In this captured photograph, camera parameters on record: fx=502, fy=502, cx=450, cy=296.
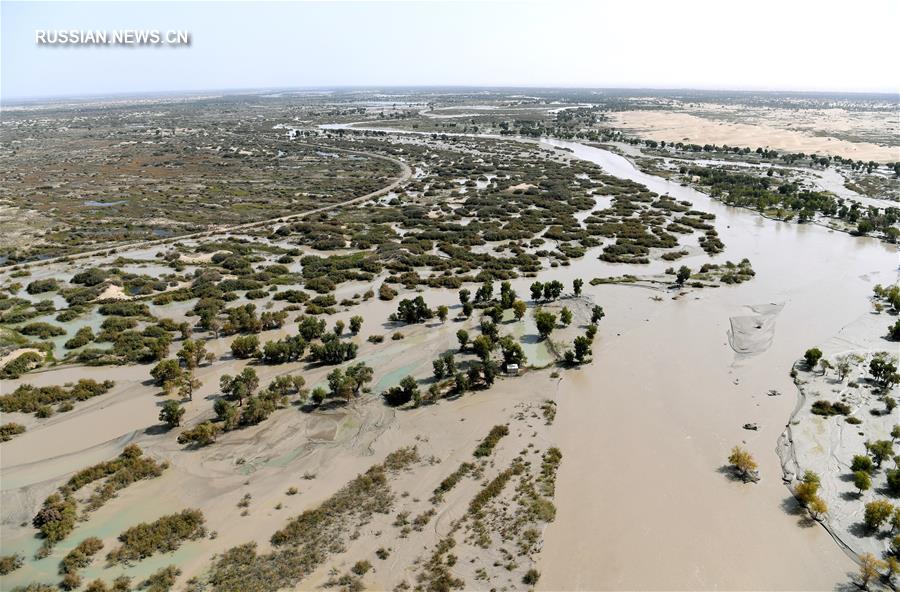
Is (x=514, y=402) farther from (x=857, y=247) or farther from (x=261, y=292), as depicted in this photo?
(x=857, y=247)

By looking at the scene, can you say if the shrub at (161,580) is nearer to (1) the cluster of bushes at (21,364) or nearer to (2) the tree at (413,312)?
(1) the cluster of bushes at (21,364)

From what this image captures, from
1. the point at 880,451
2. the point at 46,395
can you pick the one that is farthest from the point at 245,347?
the point at 880,451

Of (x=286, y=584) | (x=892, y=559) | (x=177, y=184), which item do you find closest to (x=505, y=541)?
(x=286, y=584)

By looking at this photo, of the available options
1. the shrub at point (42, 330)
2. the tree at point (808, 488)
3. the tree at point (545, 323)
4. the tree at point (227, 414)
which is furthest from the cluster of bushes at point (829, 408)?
the shrub at point (42, 330)

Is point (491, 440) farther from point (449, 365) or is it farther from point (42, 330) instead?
point (42, 330)

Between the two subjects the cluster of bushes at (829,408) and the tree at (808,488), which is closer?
the tree at (808,488)

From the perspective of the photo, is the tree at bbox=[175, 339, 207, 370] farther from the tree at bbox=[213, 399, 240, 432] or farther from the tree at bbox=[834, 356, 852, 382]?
the tree at bbox=[834, 356, 852, 382]
